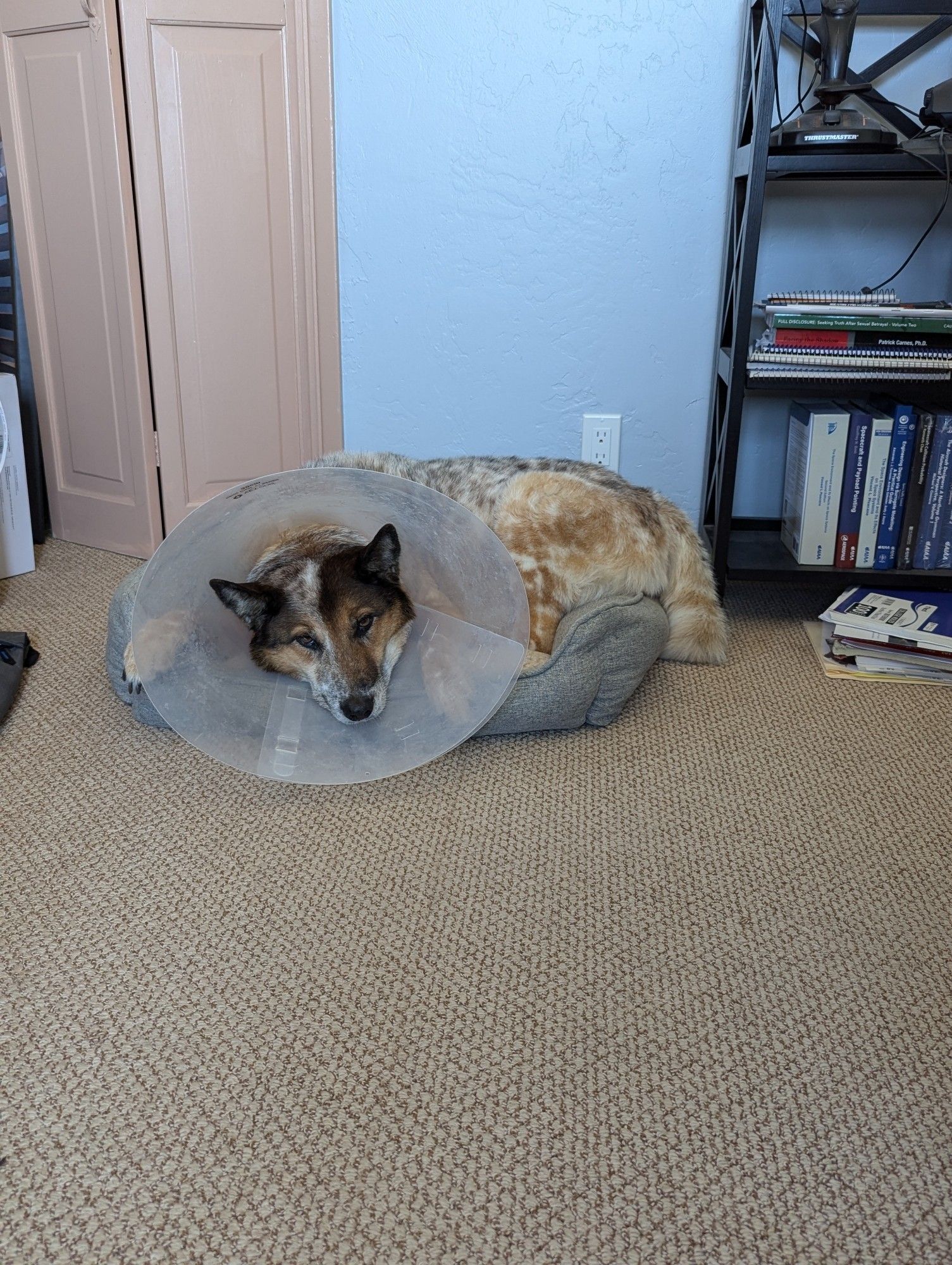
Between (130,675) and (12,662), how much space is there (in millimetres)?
442

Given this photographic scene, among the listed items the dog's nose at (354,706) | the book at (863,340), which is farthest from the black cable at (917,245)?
the dog's nose at (354,706)

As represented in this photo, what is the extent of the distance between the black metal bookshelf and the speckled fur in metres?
0.26

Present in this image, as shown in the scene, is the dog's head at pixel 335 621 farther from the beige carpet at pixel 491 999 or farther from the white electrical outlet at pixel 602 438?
the white electrical outlet at pixel 602 438

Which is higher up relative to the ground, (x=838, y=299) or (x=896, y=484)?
(x=838, y=299)

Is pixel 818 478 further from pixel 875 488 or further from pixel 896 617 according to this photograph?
pixel 896 617

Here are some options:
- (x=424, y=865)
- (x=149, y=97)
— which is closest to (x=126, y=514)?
(x=149, y=97)

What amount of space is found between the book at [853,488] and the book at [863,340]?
0.20 metres

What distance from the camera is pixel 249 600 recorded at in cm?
211

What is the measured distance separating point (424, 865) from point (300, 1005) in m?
0.41

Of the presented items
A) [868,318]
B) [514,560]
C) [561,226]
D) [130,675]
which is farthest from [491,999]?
[561,226]

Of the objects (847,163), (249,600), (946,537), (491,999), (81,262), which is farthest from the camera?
(81,262)

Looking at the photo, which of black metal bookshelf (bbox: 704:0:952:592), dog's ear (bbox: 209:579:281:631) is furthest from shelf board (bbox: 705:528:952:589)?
dog's ear (bbox: 209:579:281:631)

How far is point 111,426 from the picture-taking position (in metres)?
3.53

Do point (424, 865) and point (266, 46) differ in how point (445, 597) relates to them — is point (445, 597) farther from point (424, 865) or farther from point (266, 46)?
point (266, 46)
